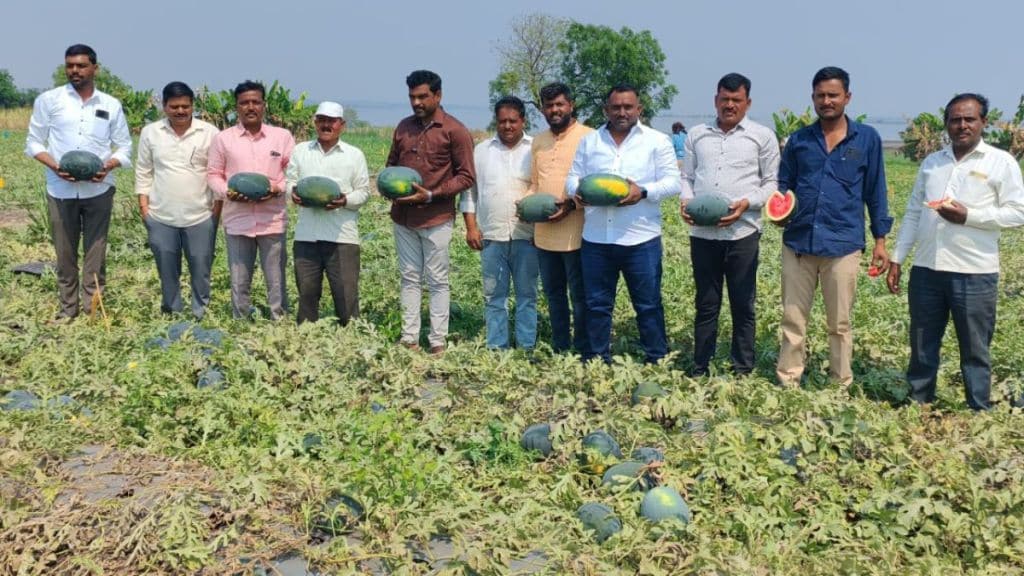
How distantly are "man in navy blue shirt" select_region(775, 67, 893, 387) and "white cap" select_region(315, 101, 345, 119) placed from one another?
3.29 m

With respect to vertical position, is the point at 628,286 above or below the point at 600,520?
above

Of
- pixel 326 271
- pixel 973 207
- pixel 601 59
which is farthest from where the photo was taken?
pixel 601 59

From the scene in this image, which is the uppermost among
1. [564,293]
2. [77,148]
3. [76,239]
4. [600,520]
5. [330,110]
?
[330,110]

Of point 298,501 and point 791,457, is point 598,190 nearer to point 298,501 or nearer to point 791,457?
point 791,457

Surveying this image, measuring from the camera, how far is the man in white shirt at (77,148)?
723cm

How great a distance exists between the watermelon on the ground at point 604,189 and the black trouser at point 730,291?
747 mm

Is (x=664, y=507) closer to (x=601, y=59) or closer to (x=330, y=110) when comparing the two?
(x=330, y=110)

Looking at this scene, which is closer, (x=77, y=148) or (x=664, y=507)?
(x=664, y=507)

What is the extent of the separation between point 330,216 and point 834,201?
3.71 metres

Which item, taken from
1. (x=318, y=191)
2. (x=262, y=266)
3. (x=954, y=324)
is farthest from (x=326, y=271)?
(x=954, y=324)

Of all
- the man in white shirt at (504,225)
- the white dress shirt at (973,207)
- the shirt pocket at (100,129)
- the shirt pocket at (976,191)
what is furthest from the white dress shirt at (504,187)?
the shirt pocket at (100,129)

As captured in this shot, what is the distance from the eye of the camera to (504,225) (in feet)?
21.9

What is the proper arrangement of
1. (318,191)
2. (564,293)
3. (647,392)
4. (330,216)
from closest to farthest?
(647,392)
(318,191)
(564,293)
(330,216)

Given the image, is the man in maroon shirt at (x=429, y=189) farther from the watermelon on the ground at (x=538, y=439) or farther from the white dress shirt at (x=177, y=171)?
the watermelon on the ground at (x=538, y=439)
